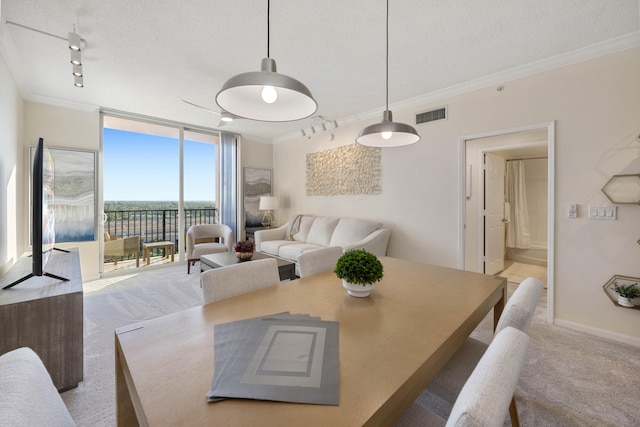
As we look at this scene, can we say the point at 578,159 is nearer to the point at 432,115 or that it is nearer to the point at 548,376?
the point at 432,115

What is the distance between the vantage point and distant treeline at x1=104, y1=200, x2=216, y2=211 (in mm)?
4719

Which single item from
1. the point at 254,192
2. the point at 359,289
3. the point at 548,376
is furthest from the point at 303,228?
the point at 548,376

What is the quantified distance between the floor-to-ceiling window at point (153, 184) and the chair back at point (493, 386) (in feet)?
16.9


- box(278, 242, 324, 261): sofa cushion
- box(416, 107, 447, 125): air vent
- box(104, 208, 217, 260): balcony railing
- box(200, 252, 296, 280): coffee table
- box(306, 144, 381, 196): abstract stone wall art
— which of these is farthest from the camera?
box(104, 208, 217, 260): balcony railing

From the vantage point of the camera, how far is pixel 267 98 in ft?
4.33

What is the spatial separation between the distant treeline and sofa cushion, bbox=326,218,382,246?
2.85 meters

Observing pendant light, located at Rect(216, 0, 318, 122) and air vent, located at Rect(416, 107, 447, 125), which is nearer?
pendant light, located at Rect(216, 0, 318, 122)

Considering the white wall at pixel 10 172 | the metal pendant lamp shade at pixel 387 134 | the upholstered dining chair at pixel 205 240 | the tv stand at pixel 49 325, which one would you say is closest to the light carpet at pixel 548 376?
the tv stand at pixel 49 325

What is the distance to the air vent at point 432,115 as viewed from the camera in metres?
3.42

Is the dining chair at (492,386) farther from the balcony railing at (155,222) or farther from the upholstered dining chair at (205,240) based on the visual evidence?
the balcony railing at (155,222)

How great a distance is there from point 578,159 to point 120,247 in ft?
20.8

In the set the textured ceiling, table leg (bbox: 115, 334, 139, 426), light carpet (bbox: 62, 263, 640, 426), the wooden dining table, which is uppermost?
the textured ceiling

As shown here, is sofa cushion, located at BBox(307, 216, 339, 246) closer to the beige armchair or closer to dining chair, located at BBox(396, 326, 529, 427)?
the beige armchair

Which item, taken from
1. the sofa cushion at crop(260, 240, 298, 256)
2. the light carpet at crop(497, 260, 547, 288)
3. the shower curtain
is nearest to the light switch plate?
the light carpet at crop(497, 260, 547, 288)
